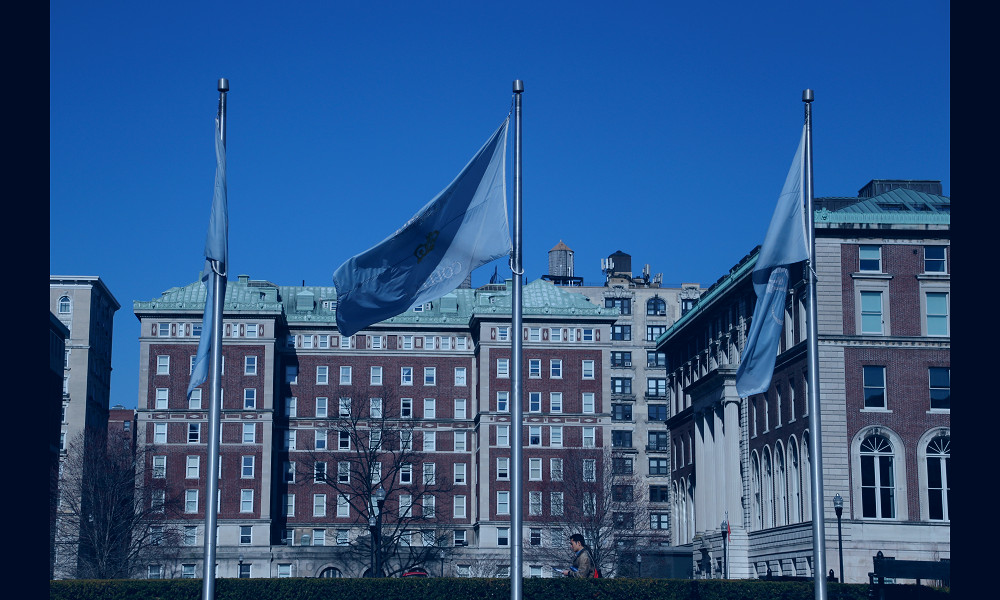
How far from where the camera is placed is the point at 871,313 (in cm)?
6900

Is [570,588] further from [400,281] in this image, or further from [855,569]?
[855,569]

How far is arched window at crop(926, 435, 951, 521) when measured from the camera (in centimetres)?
6694

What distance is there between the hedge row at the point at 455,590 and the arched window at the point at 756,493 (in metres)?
39.6

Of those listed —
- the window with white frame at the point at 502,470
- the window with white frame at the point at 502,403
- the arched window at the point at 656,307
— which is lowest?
the window with white frame at the point at 502,470

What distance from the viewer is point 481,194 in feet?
73.2

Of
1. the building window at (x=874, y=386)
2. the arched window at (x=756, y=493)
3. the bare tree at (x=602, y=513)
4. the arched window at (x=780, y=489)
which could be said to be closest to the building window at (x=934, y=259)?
the building window at (x=874, y=386)

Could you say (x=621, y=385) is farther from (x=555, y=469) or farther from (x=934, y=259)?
(x=934, y=259)

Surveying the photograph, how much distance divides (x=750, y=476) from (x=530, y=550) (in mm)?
37749

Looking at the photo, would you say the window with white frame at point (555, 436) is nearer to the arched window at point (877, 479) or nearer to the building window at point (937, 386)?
the arched window at point (877, 479)

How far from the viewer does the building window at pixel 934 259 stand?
2714 inches

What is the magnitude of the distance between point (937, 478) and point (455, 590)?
119 feet

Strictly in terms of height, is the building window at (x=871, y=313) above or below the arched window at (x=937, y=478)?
above

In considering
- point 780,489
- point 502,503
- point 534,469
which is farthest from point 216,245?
point 534,469
